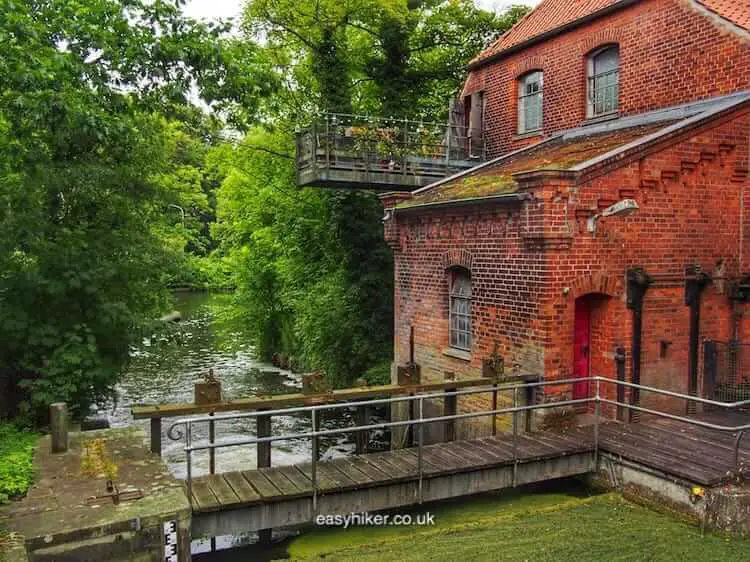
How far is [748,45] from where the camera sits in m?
10.8

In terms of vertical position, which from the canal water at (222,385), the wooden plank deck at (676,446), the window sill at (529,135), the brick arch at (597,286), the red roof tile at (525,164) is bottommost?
the canal water at (222,385)

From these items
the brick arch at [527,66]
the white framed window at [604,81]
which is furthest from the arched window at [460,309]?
the brick arch at [527,66]

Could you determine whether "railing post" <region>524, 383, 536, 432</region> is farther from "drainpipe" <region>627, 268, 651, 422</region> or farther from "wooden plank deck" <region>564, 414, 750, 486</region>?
"drainpipe" <region>627, 268, 651, 422</region>

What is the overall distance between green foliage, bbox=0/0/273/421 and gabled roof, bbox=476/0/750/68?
7353 millimetres

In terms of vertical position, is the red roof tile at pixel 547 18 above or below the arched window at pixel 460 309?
above

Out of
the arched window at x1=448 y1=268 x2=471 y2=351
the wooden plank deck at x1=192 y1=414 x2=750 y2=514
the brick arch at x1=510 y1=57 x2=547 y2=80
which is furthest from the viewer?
the brick arch at x1=510 y1=57 x2=547 y2=80

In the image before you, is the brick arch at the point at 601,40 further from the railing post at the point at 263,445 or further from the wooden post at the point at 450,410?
the railing post at the point at 263,445

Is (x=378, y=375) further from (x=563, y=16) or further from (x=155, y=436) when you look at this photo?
(x=155, y=436)

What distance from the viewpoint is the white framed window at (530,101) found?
15.5 m

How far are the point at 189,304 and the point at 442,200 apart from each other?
3530cm

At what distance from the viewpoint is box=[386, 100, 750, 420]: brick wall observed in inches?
379

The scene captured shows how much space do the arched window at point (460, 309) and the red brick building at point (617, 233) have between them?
0.03 m

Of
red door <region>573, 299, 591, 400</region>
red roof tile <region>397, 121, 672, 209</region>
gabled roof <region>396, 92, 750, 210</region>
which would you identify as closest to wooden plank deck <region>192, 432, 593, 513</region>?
red door <region>573, 299, 591, 400</region>

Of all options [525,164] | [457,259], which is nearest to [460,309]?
[457,259]
